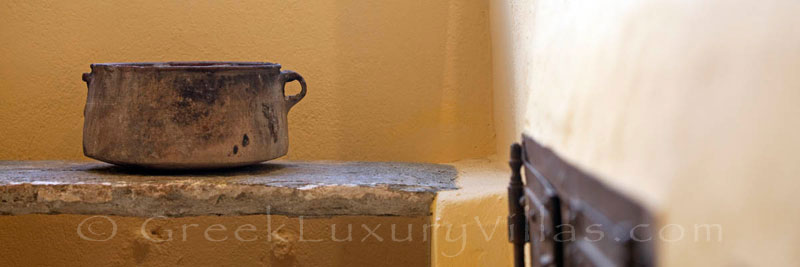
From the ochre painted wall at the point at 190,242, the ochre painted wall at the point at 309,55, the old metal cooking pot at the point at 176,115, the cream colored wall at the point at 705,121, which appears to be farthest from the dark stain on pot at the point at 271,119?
the cream colored wall at the point at 705,121

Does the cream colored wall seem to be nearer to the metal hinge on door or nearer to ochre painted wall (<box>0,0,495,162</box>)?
the metal hinge on door

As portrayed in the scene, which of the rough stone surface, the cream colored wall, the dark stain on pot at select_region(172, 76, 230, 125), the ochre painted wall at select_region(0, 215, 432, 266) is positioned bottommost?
the ochre painted wall at select_region(0, 215, 432, 266)

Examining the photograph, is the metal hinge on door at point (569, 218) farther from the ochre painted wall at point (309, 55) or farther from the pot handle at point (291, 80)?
the ochre painted wall at point (309, 55)

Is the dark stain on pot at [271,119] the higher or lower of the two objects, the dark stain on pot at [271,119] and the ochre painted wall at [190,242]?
the higher

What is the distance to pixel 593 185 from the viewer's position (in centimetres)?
62

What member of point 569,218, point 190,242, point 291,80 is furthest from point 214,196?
point 569,218

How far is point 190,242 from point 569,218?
149 cm

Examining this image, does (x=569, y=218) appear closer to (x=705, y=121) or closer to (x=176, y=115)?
(x=705, y=121)

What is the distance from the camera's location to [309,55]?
76.8 inches

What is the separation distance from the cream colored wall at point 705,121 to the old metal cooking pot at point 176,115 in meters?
1.02

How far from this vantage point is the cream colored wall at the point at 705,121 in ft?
1.32

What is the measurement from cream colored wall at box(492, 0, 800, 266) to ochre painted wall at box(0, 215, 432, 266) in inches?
54.3

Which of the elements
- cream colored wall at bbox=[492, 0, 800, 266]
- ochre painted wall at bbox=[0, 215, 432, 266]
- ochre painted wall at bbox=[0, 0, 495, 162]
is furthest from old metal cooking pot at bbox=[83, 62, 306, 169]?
cream colored wall at bbox=[492, 0, 800, 266]

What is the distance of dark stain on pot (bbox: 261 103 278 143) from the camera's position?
1.64m
